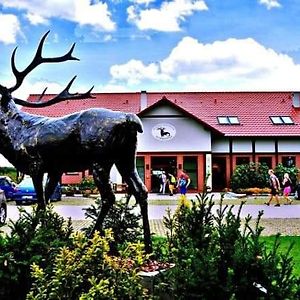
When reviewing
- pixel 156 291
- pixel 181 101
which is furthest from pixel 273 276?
pixel 181 101

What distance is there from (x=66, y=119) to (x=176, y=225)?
1.97 m

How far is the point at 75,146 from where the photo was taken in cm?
689

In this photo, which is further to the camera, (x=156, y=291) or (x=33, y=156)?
(x=33, y=156)

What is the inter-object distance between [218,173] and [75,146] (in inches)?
1405

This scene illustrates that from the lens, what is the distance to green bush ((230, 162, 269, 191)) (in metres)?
38.7

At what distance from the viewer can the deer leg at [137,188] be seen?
6.76 m

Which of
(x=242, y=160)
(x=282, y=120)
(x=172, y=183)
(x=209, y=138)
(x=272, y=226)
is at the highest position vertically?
(x=282, y=120)

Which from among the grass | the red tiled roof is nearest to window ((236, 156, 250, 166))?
the red tiled roof

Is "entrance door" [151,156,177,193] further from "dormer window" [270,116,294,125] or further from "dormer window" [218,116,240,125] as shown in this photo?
"dormer window" [270,116,294,125]

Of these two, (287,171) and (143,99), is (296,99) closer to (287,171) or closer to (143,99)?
(287,171)

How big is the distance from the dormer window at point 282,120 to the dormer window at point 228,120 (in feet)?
9.03

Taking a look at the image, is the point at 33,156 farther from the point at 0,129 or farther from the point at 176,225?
the point at 176,225

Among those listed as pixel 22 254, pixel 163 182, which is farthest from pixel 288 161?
pixel 22 254

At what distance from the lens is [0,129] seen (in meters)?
7.25
